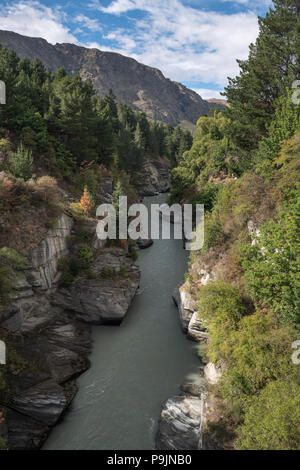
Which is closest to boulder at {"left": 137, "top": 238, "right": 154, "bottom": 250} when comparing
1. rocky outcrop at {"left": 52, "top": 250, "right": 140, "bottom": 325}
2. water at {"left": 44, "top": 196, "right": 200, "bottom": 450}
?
water at {"left": 44, "top": 196, "right": 200, "bottom": 450}

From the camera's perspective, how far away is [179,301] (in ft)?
71.4

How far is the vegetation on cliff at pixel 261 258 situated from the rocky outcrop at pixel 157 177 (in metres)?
43.4

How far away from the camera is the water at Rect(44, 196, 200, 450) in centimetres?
1293

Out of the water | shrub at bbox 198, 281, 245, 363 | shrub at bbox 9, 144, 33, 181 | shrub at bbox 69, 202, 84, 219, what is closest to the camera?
the water

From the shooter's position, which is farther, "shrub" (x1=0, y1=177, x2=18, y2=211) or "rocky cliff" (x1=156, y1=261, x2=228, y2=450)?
"shrub" (x1=0, y1=177, x2=18, y2=211)

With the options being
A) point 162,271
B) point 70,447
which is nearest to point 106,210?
point 162,271

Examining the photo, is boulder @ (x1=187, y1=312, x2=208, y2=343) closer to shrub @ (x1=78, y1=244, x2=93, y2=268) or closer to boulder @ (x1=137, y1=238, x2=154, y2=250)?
shrub @ (x1=78, y1=244, x2=93, y2=268)

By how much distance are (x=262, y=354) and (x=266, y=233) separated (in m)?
5.61

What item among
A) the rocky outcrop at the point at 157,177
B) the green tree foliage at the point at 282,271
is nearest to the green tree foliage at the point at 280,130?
the green tree foliage at the point at 282,271

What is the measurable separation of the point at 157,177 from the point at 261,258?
63.6m

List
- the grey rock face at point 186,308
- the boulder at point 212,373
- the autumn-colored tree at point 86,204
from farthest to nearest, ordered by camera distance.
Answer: the autumn-colored tree at point 86,204, the grey rock face at point 186,308, the boulder at point 212,373

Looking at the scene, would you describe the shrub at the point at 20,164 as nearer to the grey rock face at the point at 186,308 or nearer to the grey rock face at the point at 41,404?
the grey rock face at the point at 41,404

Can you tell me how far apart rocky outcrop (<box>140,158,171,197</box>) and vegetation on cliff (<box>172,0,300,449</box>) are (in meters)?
43.4

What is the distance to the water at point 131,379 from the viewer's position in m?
12.9
